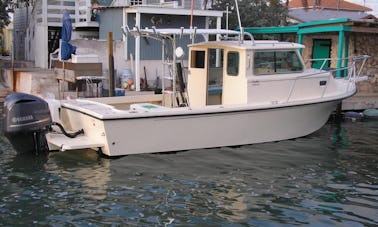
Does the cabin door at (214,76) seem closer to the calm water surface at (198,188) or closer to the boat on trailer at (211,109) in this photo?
the boat on trailer at (211,109)

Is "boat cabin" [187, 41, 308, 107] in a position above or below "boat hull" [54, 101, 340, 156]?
above

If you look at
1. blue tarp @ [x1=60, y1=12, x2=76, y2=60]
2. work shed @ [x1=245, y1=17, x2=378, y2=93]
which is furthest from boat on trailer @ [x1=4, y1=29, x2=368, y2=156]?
blue tarp @ [x1=60, y1=12, x2=76, y2=60]

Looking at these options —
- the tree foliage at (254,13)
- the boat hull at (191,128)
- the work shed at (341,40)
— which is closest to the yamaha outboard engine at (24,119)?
the boat hull at (191,128)

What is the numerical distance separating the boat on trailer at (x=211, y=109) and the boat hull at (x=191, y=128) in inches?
0.7

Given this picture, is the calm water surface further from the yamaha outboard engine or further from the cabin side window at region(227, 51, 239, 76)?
the cabin side window at region(227, 51, 239, 76)

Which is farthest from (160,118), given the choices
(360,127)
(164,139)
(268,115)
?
(360,127)

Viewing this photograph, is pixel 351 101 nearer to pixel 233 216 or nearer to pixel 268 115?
pixel 268 115

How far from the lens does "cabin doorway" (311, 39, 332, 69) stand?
1669 centimetres

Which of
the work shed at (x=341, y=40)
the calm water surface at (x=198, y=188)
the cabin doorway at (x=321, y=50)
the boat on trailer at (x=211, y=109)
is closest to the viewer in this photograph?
the calm water surface at (x=198, y=188)

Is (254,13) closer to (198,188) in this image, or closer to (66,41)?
(66,41)

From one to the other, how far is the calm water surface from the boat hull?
0.61 ft

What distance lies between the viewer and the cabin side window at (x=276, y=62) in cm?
991

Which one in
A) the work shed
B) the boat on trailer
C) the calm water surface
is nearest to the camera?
the calm water surface

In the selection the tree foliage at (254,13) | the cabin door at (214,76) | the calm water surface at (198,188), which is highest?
the tree foliage at (254,13)
